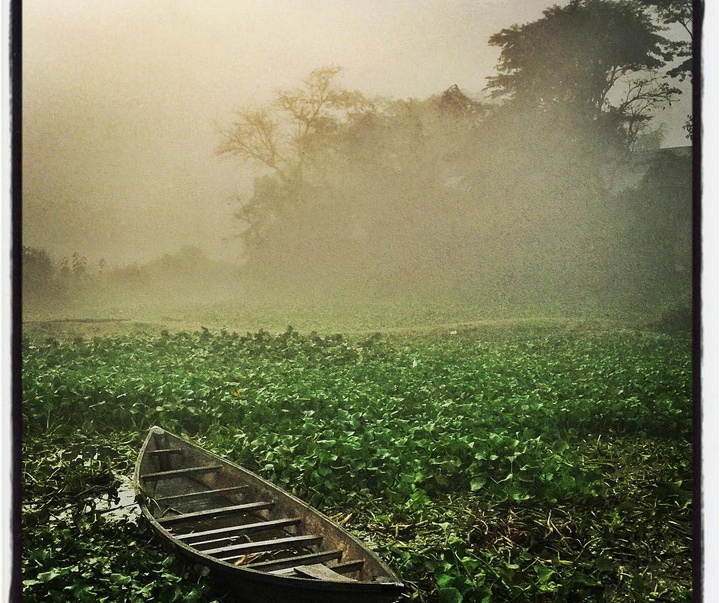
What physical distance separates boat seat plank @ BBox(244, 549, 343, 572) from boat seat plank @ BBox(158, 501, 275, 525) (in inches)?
10.4

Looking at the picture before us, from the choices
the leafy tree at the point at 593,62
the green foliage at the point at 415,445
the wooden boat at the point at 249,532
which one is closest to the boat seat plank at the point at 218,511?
the wooden boat at the point at 249,532

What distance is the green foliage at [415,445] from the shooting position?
9.29 ft

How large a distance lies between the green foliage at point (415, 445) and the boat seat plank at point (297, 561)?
20 centimetres

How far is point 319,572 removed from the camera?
99.4 inches

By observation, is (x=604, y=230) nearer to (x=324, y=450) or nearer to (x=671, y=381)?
(x=671, y=381)

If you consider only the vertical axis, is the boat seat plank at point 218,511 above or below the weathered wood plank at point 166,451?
below

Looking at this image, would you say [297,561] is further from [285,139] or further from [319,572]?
[285,139]

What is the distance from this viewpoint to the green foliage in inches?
111

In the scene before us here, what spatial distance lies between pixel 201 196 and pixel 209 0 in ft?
2.87

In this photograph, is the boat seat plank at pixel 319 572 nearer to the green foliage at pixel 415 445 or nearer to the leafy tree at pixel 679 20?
the green foliage at pixel 415 445

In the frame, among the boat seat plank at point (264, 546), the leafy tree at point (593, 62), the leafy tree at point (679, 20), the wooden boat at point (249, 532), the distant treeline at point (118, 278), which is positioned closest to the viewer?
the wooden boat at point (249, 532)

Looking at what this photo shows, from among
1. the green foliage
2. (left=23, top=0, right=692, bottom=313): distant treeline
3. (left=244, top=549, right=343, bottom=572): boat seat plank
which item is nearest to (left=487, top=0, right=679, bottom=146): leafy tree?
(left=23, top=0, right=692, bottom=313): distant treeline

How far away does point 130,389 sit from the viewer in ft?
11.4

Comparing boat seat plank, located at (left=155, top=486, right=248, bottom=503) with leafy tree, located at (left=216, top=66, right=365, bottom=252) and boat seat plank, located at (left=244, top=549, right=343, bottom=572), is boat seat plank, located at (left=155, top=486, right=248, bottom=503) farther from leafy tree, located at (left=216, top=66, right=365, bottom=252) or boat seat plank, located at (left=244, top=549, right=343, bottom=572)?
leafy tree, located at (left=216, top=66, right=365, bottom=252)
